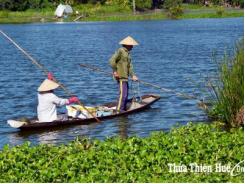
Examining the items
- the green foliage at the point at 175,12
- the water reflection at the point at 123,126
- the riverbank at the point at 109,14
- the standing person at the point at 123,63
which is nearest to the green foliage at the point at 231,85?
the water reflection at the point at 123,126

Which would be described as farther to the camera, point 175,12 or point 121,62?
point 175,12

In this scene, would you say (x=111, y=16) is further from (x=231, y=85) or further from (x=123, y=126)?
(x=231, y=85)

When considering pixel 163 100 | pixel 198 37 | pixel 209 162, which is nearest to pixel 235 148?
pixel 209 162

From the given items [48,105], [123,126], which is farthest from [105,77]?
[48,105]

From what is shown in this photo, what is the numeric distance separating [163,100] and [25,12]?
2716 inches

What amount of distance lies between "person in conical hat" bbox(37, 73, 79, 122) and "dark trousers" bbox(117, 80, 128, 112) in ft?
6.49

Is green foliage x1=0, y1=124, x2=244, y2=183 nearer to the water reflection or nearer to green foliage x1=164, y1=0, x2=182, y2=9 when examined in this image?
the water reflection

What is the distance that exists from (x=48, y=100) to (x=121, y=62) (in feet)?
7.80

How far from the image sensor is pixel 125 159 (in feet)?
37.7

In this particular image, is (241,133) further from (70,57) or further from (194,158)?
(70,57)

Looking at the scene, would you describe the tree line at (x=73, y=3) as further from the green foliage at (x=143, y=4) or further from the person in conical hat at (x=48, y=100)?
the person in conical hat at (x=48, y=100)

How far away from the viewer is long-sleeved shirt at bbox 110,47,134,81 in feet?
60.0

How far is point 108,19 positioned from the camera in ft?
276

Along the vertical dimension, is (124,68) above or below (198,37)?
above
